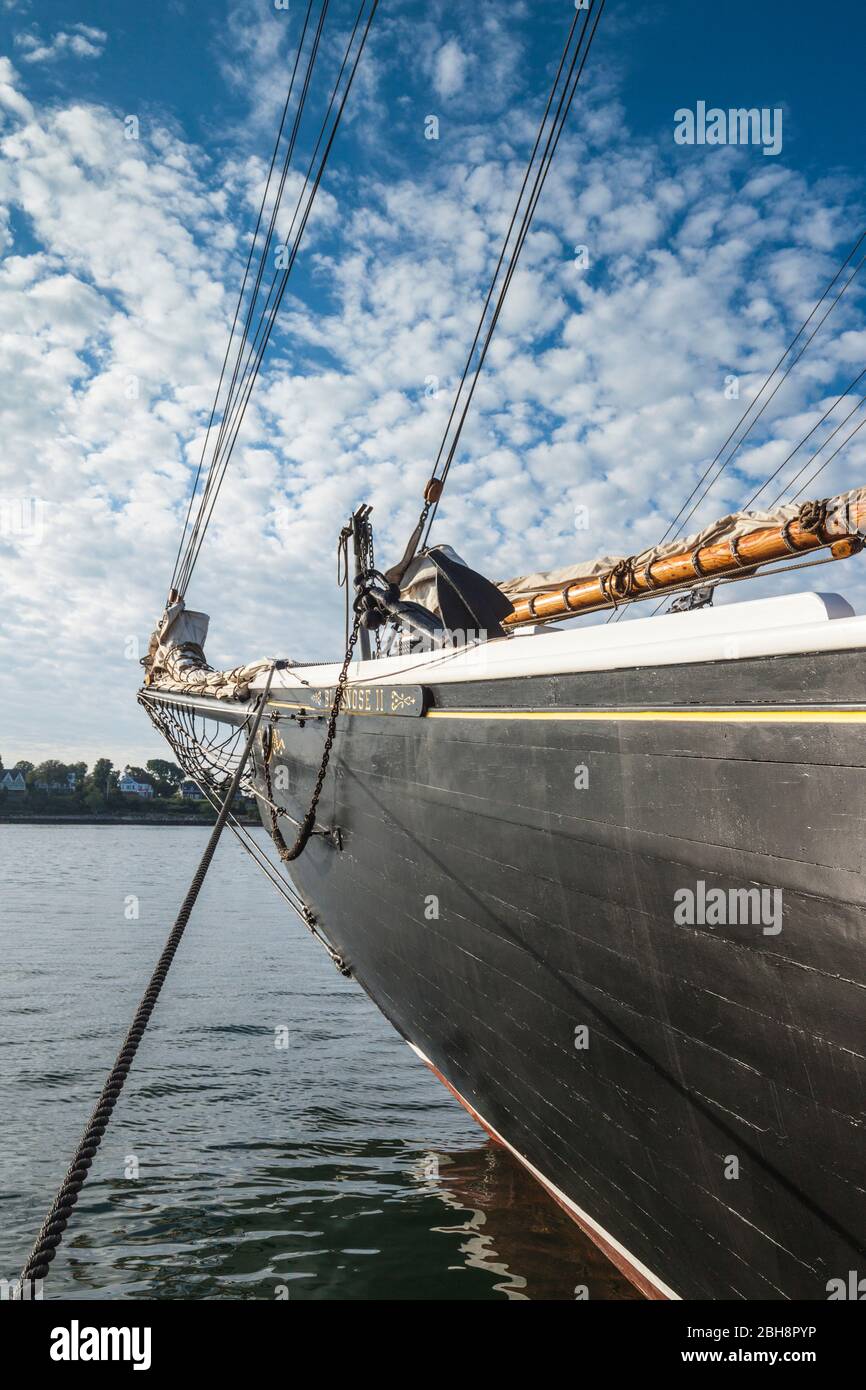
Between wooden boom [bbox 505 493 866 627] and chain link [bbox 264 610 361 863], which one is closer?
wooden boom [bbox 505 493 866 627]

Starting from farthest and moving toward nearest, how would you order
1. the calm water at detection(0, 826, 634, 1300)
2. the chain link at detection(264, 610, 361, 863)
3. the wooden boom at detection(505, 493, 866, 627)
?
the chain link at detection(264, 610, 361, 863)
the wooden boom at detection(505, 493, 866, 627)
the calm water at detection(0, 826, 634, 1300)

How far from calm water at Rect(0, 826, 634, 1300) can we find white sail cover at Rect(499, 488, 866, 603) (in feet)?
16.5

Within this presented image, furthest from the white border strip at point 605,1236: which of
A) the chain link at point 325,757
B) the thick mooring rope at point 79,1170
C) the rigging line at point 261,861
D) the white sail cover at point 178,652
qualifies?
the white sail cover at point 178,652

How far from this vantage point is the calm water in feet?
17.1

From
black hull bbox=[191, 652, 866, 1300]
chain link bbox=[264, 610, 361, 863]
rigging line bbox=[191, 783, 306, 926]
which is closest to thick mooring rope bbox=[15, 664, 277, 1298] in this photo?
black hull bbox=[191, 652, 866, 1300]

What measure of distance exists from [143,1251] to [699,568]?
632 centimetres

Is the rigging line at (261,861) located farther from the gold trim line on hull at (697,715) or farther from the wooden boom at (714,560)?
the gold trim line on hull at (697,715)

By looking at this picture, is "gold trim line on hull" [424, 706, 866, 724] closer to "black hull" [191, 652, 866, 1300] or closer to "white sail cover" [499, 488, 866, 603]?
"black hull" [191, 652, 866, 1300]

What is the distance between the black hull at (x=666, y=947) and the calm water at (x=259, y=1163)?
133cm

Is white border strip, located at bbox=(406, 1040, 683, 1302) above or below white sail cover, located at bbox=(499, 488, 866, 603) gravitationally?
below

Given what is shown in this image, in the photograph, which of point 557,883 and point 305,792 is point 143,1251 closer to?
A: point 305,792

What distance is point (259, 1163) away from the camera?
23.1 feet

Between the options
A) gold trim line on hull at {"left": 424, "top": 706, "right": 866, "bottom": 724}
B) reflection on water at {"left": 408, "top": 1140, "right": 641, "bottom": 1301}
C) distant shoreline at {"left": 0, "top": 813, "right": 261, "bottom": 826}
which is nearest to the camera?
gold trim line on hull at {"left": 424, "top": 706, "right": 866, "bottom": 724}

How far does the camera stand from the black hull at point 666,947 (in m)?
2.51
